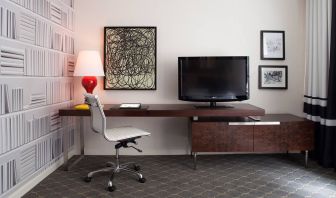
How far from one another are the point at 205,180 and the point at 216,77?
127 cm

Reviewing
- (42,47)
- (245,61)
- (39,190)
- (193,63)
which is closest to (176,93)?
(193,63)

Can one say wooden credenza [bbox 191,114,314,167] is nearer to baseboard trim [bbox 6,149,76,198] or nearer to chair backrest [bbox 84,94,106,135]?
chair backrest [bbox 84,94,106,135]

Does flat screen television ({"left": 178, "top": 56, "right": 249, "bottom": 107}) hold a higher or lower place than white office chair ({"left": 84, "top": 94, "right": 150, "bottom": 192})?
higher

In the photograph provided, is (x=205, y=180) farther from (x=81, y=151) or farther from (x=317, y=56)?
(x=317, y=56)

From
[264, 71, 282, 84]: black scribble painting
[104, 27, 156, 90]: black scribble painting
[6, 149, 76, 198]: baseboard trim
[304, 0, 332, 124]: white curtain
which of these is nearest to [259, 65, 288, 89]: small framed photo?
[264, 71, 282, 84]: black scribble painting

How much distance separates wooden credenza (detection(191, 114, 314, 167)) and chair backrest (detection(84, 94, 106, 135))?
1.05 meters

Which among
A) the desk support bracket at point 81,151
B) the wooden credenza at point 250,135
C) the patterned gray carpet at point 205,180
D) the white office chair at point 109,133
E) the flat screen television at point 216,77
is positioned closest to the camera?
the patterned gray carpet at point 205,180

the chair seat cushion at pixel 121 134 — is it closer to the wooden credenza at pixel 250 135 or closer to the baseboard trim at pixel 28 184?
the wooden credenza at pixel 250 135

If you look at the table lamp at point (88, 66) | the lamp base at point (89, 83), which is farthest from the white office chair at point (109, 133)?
the lamp base at point (89, 83)

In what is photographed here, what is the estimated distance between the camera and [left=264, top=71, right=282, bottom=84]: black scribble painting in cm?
390

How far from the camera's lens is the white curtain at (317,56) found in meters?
3.34

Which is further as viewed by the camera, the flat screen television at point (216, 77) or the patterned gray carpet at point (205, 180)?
the flat screen television at point (216, 77)

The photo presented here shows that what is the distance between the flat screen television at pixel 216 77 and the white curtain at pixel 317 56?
2.95 feet

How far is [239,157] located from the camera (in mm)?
3793
